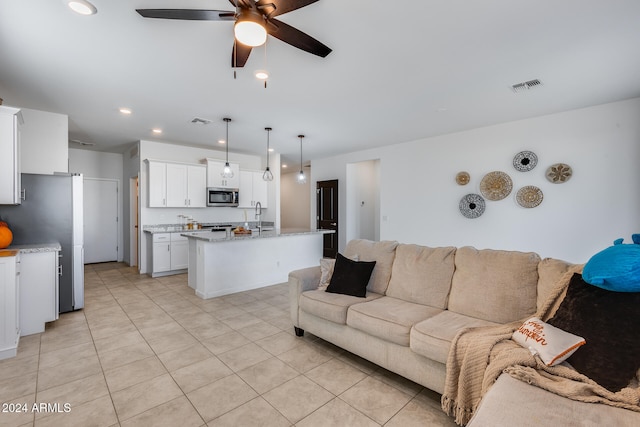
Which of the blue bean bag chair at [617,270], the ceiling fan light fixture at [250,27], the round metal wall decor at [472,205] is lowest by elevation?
the blue bean bag chair at [617,270]

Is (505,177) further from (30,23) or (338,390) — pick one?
(30,23)

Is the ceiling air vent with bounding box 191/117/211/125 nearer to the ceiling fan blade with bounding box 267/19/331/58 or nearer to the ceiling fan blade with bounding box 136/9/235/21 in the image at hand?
the ceiling fan blade with bounding box 136/9/235/21

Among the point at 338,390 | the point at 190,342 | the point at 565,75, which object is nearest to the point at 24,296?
the point at 190,342

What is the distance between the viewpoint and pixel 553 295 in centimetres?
178

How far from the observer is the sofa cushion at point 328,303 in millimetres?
2434

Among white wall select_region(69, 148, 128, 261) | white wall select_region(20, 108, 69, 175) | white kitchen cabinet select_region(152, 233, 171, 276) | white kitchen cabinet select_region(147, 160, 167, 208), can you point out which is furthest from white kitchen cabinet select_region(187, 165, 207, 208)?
white wall select_region(69, 148, 128, 261)

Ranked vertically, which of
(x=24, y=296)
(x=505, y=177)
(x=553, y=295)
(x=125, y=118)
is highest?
(x=125, y=118)

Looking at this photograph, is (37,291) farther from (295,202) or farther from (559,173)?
(295,202)

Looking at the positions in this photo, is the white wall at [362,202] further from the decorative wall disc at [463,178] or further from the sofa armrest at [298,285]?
the sofa armrest at [298,285]

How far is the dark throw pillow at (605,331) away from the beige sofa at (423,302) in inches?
12.7

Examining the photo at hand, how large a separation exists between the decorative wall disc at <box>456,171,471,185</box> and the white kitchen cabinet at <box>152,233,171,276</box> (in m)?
5.59

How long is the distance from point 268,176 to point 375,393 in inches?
153

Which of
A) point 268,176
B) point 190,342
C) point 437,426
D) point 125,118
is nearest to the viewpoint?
point 437,426

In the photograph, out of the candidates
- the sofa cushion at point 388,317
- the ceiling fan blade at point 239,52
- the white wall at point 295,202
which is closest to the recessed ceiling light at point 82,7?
the ceiling fan blade at point 239,52
